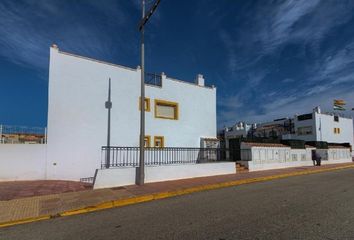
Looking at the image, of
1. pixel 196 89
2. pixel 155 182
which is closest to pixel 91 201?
pixel 155 182

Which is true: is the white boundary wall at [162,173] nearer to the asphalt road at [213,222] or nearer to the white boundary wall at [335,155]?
the asphalt road at [213,222]

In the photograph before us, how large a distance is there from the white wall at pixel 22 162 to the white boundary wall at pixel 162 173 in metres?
5.32

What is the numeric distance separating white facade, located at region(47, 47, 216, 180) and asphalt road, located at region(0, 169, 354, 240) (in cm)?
860

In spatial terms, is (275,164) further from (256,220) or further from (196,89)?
(256,220)

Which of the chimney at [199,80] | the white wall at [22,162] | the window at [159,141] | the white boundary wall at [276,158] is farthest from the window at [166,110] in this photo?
the white wall at [22,162]

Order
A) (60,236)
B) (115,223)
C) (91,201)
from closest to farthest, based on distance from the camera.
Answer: (60,236), (115,223), (91,201)

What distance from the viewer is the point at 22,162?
13.5m

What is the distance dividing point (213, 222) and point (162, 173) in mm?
7318

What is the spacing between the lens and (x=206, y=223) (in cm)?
560

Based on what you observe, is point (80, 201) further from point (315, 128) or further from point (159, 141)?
point (315, 128)

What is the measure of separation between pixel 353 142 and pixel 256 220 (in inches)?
2182

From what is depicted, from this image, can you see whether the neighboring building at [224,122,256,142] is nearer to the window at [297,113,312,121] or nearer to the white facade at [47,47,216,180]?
the window at [297,113,312,121]

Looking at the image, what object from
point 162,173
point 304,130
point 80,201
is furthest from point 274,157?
point 304,130

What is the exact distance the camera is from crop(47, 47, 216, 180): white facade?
14.8 metres
